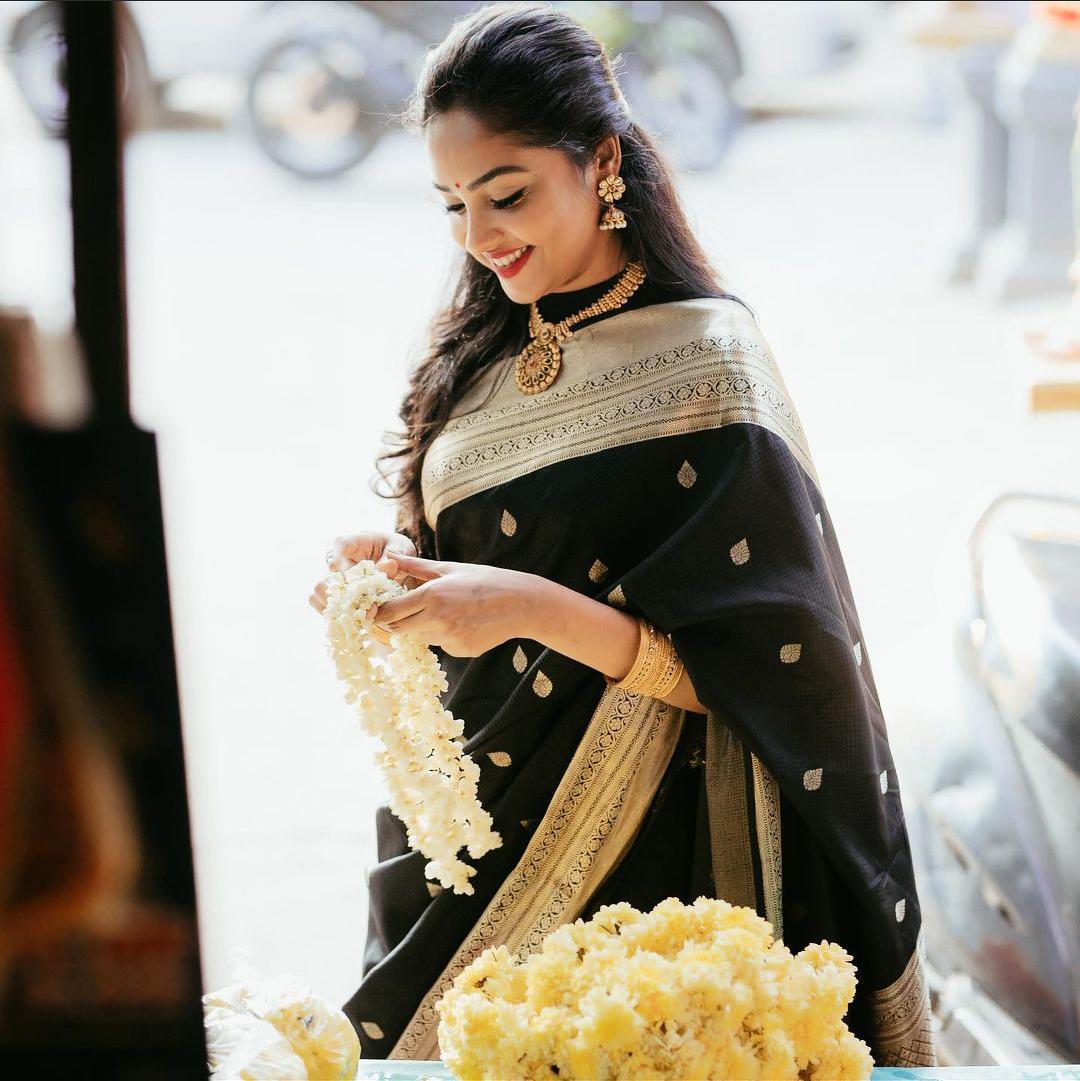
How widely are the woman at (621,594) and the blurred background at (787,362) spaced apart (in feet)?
0.86

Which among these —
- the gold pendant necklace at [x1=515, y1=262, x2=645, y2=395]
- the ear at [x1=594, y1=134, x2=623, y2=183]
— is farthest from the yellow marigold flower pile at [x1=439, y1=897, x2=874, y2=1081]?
the ear at [x1=594, y1=134, x2=623, y2=183]

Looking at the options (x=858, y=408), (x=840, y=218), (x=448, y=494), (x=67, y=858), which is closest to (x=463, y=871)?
(x=448, y=494)

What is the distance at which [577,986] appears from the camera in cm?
90

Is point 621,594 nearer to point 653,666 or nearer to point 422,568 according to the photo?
point 653,666

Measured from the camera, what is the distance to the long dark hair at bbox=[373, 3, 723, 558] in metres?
1.34

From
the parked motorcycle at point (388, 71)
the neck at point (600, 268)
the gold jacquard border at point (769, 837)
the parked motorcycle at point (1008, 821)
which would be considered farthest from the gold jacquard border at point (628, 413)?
the parked motorcycle at point (388, 71)

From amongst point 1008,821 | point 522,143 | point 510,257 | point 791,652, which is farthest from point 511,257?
point 1008,821

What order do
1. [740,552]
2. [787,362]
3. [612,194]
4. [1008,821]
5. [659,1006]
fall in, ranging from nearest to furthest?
[659,1006], [740,552], [612,194], [1008,821], [787,362]

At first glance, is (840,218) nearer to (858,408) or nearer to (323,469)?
(858,408)

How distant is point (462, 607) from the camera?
1205 millimetres

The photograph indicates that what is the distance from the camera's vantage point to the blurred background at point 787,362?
2.05 m

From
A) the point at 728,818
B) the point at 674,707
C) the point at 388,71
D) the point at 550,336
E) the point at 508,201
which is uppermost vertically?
the point at 388,71

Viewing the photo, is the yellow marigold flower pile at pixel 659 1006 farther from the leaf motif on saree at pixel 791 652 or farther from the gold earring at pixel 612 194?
the gold earring at pixel 612 194

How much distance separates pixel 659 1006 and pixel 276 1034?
11.3 inches
